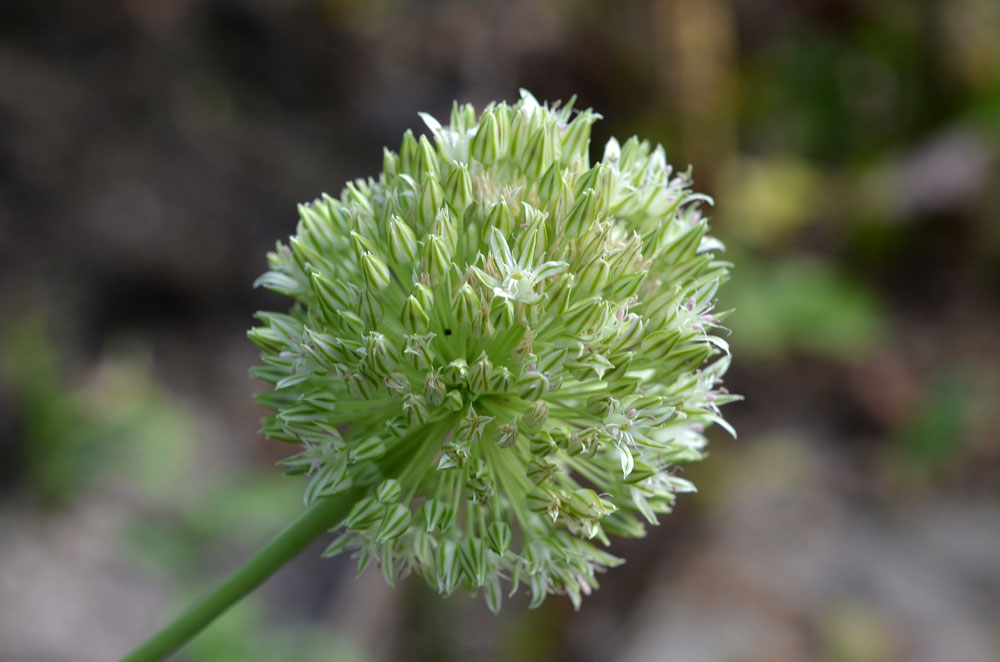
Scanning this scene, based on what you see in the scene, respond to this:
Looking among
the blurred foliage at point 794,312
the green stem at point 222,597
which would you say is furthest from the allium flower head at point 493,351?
the blurred foliage at point 794,312

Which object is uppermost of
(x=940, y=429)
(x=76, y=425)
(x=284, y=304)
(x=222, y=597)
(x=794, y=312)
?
(x=794, y=312)

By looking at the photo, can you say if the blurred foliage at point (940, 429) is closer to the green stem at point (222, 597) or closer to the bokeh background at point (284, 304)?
the bokeh background at point (284, 304)

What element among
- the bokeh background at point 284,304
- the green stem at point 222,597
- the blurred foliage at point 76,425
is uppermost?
the bokeh background at point 284,304

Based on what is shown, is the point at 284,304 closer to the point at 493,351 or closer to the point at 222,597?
the point at 493,351

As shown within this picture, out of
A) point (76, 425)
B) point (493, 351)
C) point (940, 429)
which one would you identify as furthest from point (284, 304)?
point (940, 429)

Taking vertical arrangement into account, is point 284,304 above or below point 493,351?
above

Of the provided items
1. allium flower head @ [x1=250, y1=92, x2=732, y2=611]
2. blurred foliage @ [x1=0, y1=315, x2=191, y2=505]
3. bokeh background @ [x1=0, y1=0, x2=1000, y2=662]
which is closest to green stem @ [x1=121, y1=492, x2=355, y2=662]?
allium flower head @ [x1=250, y1=92, x2=732, y2=611]

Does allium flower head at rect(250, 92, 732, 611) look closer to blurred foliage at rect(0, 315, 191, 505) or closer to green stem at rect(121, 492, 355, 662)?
green stem at rect(121, 492, 355, 662)
